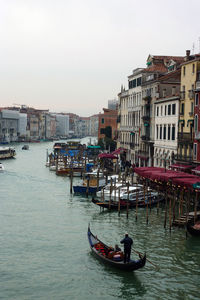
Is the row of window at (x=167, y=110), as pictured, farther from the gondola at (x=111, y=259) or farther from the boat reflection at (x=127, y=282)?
the boat reflection at (x=127, y=282)

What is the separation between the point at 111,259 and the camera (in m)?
16.2

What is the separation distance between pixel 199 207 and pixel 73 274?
11.1m

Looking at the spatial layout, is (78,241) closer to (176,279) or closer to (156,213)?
(176,279)

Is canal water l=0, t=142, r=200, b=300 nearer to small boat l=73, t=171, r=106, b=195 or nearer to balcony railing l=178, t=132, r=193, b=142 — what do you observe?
small boat l=73, t=171, r=106, b=195

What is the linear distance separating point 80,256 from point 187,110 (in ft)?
53.9

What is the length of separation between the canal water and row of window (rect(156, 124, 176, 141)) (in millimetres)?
9266

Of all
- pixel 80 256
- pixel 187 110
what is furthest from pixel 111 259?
pixel 187 110

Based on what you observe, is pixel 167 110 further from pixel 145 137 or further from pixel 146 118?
pixel 145 137

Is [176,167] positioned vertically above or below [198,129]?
below

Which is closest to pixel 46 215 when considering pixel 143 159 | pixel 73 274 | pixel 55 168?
pixel 73 274

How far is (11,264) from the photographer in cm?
1650

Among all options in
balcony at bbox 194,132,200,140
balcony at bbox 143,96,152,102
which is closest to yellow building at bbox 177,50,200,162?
balcony at bbox 194,132,200,140

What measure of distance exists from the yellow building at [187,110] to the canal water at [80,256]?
644 centimetres

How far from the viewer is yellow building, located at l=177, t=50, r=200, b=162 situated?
29905 millimetres
